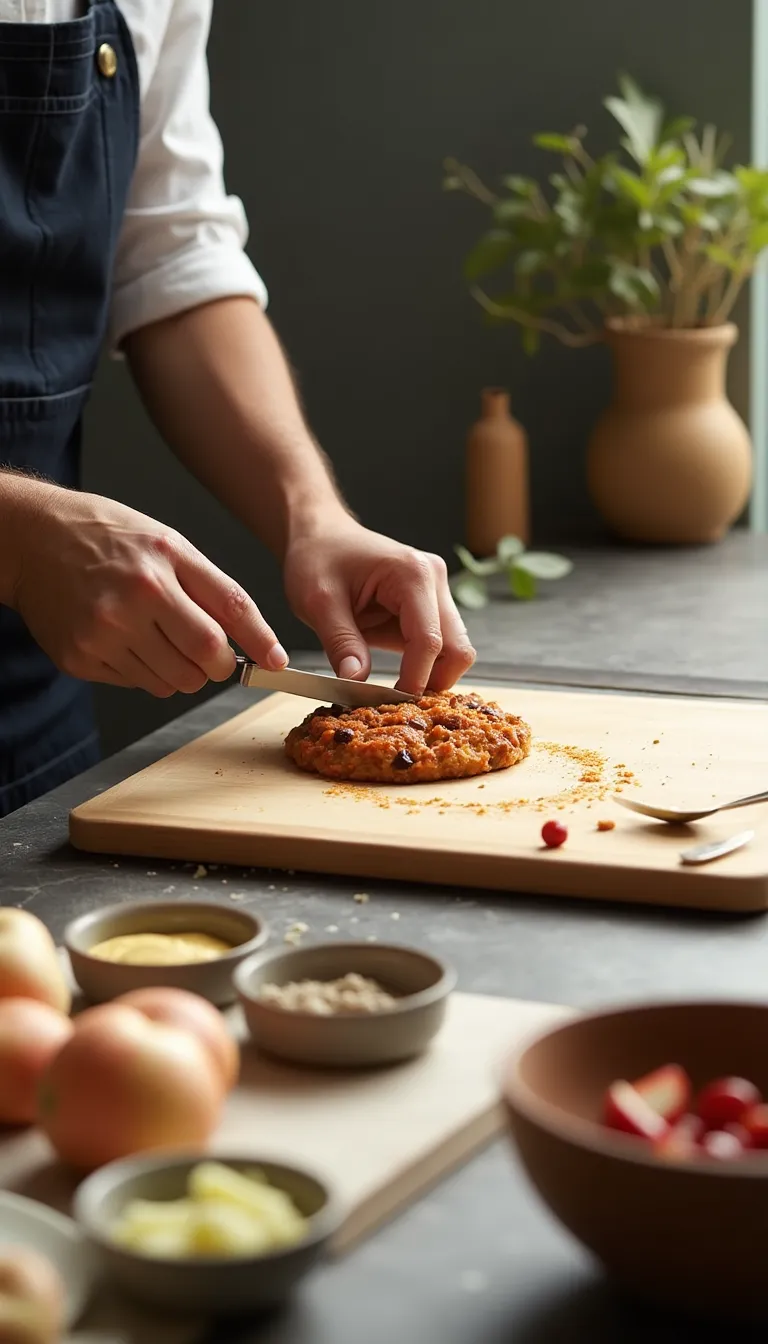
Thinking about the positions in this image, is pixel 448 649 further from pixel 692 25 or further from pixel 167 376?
pixel 692 25

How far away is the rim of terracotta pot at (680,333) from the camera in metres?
2.68

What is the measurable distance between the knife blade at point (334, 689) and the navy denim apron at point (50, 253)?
41cm

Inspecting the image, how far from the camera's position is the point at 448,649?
178 cm

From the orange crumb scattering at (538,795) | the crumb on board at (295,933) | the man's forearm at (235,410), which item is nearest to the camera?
the crumb on board at (295,933)

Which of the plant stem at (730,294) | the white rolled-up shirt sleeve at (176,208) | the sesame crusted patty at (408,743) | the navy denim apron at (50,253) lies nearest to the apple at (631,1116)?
the sesame crusted patty at (408,743)

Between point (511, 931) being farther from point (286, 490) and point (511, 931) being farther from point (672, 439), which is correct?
point (672, 439)

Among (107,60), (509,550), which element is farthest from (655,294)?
(107,60)

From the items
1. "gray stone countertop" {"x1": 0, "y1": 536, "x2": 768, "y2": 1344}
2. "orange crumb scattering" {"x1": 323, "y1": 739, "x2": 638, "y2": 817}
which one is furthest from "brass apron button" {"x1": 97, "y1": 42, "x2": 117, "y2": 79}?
"orange crumb scattering" {"x1": 323, "y1": 739, "x2": 638, "y2": 817}

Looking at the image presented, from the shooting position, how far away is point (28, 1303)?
2.24 feet

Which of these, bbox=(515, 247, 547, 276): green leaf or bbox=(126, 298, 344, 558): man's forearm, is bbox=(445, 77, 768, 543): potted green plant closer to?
bbox=(515, 247, 547, 276): green leaf

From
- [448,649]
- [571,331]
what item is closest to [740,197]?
[571,331]

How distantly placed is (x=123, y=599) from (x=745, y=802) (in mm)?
599

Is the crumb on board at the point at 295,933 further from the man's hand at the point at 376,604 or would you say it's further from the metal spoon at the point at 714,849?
the man's hand at the point at 376,604

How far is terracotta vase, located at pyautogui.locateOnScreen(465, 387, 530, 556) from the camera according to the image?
279 cm
